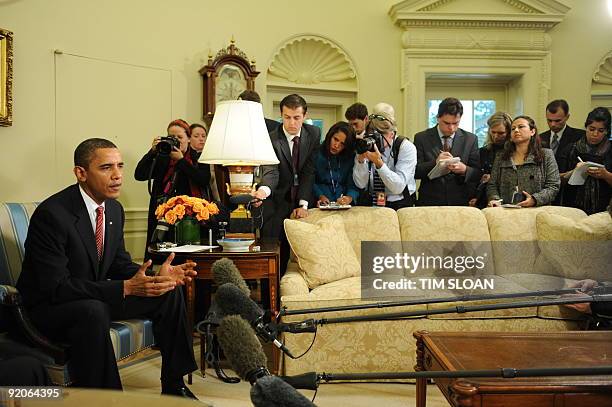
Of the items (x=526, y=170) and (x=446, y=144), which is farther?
(x=446, y=144)

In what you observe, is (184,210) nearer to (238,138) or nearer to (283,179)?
(238,138)

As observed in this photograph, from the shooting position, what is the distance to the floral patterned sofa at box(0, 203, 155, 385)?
213 centimetres

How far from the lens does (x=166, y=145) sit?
352 cm

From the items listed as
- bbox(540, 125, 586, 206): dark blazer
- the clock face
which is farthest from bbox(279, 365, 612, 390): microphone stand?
the clock face

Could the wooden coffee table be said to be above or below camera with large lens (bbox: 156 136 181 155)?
below

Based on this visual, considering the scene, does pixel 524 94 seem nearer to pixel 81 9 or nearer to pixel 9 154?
pixel 81 9

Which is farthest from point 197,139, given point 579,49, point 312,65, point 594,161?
point 579,49

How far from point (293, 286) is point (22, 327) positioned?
129 cm

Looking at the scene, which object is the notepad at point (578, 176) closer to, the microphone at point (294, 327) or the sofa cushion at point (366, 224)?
the sofa cushion at point (366, 224)

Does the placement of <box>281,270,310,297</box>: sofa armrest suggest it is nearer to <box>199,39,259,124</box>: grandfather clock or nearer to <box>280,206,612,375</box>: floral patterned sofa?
<box>280,206,612,375</box>: floral patterned sofa

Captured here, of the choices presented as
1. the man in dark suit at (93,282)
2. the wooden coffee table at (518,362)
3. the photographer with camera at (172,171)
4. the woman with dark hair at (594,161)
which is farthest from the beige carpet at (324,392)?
the woman with dark hair at (594,161)

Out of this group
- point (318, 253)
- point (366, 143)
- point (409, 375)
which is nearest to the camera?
point (409, 375)

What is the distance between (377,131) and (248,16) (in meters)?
1.99

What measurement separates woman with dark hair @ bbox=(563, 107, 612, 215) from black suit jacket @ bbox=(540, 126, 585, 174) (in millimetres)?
45
